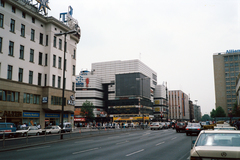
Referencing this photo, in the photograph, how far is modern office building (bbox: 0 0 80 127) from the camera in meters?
34.4

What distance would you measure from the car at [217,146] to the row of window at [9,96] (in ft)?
107

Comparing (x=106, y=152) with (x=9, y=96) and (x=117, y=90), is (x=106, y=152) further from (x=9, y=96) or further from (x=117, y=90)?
(x=117, y=90)

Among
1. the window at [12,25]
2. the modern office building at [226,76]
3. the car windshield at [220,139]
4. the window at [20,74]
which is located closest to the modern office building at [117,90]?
the modern office building at [226,76]

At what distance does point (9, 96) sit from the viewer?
3431 centimetres

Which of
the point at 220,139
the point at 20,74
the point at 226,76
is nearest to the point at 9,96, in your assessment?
the point at 20,74

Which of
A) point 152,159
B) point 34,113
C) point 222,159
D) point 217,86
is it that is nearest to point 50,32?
point 34,113

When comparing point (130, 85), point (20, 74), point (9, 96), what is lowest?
point (9, 96)

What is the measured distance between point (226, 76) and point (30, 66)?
134885mm

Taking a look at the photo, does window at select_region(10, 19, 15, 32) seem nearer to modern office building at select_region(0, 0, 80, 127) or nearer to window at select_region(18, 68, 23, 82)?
modern office building at select_region(0, 0, 80, 127)

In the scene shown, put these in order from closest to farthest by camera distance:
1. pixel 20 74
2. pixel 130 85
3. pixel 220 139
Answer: pixel 220 139 < pixel 20 74 < pixel 130 85

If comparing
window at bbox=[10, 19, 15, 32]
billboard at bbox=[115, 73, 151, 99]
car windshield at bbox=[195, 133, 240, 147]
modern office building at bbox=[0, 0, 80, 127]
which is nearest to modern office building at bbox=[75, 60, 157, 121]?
billboard at bbox=[115, 73, 151, 99]

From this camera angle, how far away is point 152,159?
11.2 m

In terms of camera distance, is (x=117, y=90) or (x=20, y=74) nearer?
(x=20, y=74)

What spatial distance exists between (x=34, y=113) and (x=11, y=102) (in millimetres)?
5488
